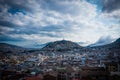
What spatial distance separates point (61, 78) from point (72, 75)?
2.14 metres

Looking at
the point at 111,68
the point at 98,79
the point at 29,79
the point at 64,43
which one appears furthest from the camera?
the point at 64,43

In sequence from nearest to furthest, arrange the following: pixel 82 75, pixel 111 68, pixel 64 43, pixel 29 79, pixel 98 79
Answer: pixel 29 79
pixel 98 79
pixel 82 75
pixel 111 68
pixel 64 43

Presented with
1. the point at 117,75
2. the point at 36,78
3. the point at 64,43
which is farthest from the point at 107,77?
the point at 64,43

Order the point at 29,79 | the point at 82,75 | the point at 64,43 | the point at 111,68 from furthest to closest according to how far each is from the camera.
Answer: the point at 64,43
the point at 111,68
the point at 82,75
the point at 29,79

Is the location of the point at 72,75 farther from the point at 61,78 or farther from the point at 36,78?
the point at 36,78

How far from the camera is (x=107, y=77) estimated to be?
16.6 m

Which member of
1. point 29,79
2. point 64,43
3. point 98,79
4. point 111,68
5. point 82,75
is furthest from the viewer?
point 64,43

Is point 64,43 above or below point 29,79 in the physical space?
above

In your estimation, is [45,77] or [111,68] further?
[111,68]

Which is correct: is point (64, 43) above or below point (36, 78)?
above

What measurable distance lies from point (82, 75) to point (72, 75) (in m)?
1.36

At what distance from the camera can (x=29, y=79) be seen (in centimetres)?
1512

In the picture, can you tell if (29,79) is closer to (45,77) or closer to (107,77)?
(45,77)

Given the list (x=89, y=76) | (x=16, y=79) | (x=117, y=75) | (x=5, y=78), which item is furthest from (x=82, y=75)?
(x=5, y=78)
